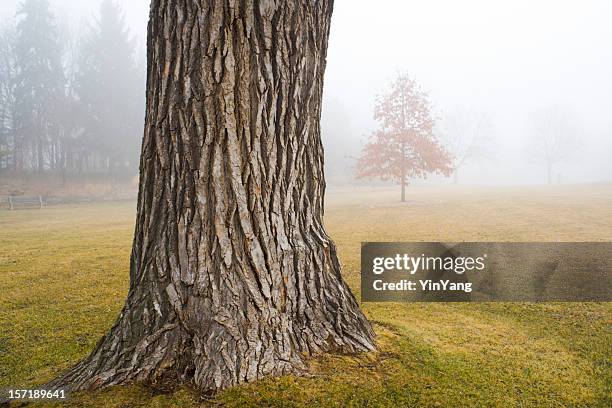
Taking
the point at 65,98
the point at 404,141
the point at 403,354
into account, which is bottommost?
the point at 403,354

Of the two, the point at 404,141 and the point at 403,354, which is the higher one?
the point at 404,141

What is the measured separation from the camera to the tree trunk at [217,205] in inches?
79.4

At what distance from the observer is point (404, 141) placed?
22016 millimetres

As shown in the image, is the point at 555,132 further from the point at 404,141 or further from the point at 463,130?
the point at 404,141

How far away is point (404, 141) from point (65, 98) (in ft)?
96.1

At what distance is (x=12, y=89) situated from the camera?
32.7 m

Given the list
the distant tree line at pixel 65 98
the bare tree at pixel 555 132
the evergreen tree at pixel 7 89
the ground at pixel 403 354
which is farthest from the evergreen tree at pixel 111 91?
the bare tree at pixel 555 132

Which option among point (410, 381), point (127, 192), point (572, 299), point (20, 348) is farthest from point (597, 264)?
point (127, 192)

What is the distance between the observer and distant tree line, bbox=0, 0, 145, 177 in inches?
1255

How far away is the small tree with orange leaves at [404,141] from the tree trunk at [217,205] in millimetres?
20352

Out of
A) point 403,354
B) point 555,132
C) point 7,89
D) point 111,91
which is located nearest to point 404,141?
point 403,354

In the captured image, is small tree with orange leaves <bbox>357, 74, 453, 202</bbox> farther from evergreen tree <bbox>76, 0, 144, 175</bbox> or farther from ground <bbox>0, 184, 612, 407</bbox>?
evergreen tree <bbox>76, 0, 144, 175</bbox>

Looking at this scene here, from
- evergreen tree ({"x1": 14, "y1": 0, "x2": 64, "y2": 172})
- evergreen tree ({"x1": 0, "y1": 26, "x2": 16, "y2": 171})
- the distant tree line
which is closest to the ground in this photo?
the distant tree line

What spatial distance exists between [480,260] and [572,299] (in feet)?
6.26
